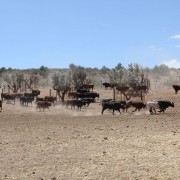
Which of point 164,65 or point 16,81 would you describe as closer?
point 16,81

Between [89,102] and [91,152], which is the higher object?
[89,102]

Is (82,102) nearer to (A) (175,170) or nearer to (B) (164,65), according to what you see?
(A) (175,170)

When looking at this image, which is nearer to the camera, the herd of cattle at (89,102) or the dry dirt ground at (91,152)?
the dry dirt ground at (91,152)

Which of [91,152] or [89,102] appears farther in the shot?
[89,102]

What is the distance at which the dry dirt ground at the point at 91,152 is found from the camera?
45.4ft

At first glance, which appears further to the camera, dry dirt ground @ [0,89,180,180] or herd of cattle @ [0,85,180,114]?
herd of cattle @ [0,85,180,114]

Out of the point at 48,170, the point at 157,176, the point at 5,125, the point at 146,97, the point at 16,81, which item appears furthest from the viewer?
the point at 16,81

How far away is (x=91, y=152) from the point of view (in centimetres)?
1744

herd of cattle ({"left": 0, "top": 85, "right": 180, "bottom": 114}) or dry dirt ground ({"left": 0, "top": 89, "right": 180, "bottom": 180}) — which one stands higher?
herd of cattle ({"left": 0, "top": 85, "right": 180, "bottom": 114})

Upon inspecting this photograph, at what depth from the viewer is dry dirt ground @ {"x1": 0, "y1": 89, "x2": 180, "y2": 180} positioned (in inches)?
544

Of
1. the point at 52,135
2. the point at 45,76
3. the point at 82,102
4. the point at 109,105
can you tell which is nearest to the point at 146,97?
the point at 82,102

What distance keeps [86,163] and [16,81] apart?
70771mm

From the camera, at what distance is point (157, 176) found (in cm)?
1301

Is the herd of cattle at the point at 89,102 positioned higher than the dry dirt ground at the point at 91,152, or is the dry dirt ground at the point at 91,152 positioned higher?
the herd of cattle at the point at 89,102
